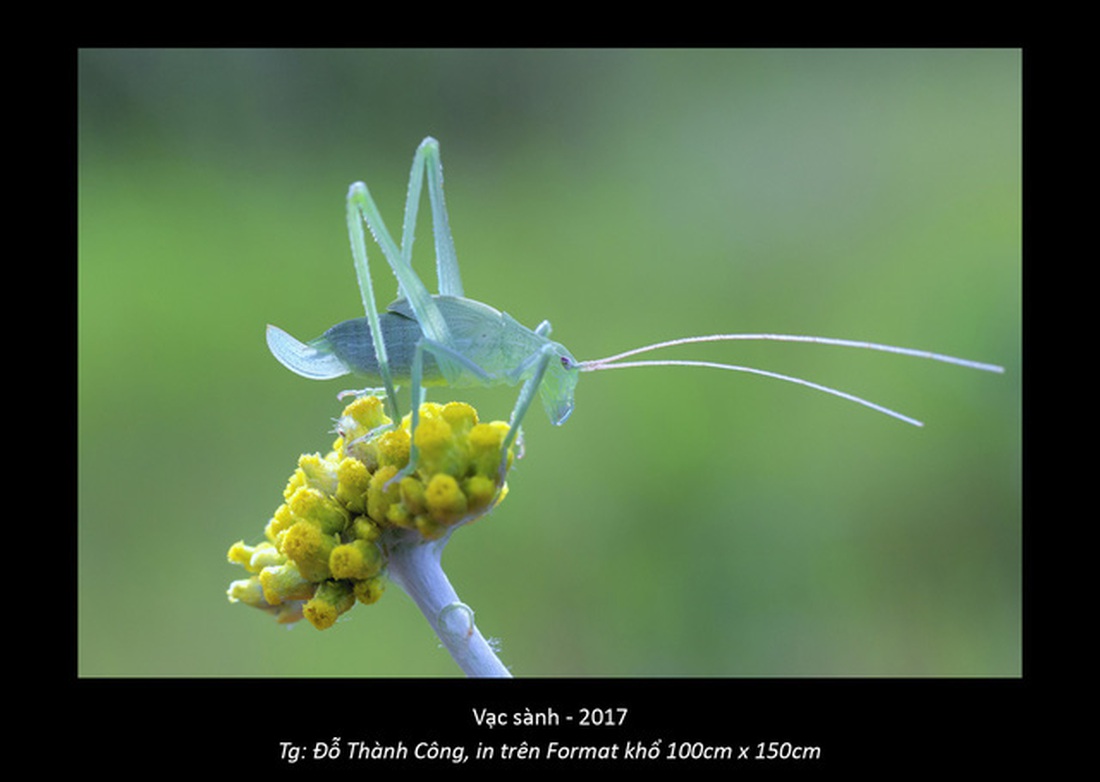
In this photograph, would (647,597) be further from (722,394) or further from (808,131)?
(808,131)

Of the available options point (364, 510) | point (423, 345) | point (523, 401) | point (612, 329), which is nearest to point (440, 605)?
point (364, 510)

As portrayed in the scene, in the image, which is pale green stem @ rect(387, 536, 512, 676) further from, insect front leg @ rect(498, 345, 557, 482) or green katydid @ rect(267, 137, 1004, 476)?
green katydid @ rect(267, 137, 1004, 476)

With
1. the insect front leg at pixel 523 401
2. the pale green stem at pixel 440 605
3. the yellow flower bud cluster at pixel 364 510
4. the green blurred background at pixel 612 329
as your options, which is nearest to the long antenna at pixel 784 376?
the insect front leg at pixel 523 401

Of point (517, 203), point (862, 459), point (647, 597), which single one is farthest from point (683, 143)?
point (647, 597)

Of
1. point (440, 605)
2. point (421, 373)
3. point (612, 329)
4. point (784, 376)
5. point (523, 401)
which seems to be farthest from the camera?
point (612, 329)

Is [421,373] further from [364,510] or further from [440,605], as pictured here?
[440,605]

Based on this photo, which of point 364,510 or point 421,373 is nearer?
point 364,510

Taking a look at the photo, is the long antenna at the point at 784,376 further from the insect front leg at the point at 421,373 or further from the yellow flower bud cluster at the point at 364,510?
the yellow flower bud cluster at the point at 364,510
